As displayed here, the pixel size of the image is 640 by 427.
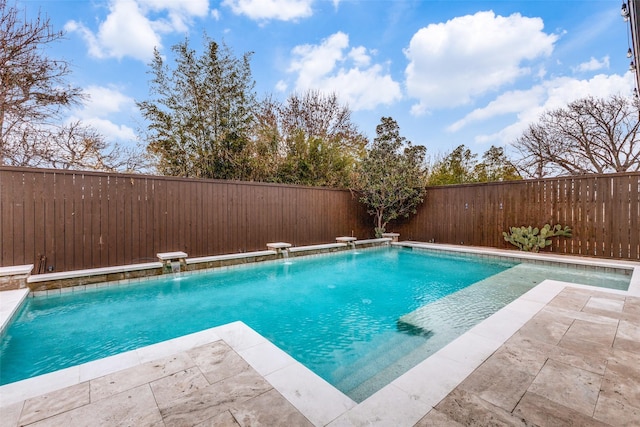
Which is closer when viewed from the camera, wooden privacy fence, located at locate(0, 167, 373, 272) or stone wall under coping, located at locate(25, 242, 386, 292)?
stone wall under coping, located at locate(25, 242, 386, 292)

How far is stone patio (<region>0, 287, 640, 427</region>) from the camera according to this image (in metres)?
1.45

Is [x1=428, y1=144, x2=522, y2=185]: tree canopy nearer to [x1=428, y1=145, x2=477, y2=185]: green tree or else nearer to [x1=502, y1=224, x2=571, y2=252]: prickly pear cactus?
[x1=428, y1=145, x2=477, y2=185]: green tree

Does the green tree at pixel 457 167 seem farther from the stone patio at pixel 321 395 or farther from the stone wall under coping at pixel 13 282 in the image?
the stone wall under coping at pixel 13 282

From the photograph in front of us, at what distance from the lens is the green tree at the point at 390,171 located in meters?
9.22

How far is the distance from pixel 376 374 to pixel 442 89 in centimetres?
1080

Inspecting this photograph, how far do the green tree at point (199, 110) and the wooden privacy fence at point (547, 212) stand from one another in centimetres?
655

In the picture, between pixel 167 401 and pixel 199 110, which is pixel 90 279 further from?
pixel 199 110

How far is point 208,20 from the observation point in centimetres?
754

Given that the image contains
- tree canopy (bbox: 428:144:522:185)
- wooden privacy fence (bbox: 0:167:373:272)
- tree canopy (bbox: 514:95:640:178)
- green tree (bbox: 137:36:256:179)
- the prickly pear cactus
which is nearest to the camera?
wooden privacy fence (bbox: 0:167:373:272)

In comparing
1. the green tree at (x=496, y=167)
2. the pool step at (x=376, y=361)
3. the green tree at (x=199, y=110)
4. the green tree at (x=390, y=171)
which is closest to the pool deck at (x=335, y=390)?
the pool step at (x=376, y=361)

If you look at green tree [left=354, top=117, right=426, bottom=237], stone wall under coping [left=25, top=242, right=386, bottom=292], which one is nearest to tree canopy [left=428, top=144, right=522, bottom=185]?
green tree [left=354, top=117, right=426, bottom=237]

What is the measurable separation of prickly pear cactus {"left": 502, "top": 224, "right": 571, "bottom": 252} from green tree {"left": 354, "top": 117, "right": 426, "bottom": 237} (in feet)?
9.38

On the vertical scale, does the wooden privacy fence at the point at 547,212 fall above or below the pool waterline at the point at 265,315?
above

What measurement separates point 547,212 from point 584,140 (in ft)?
26.9
